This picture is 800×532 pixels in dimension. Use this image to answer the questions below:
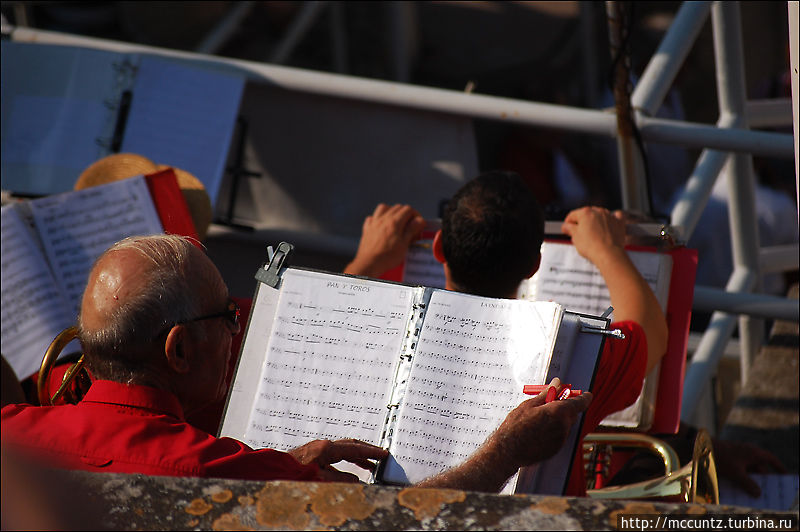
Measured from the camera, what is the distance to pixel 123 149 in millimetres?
3287

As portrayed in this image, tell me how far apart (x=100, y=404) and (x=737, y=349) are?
3.62m

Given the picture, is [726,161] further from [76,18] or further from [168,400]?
[76,18]

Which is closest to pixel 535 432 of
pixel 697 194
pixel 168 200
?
pixel 168 200

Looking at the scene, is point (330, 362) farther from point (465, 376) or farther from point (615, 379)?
point (615, 379)

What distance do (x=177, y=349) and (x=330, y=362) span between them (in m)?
0.35

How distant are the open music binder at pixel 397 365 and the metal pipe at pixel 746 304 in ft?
5.25

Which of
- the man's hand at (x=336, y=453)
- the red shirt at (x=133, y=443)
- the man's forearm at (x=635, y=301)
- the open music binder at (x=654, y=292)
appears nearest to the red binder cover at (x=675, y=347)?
the open music binder at (x=654, y=292)

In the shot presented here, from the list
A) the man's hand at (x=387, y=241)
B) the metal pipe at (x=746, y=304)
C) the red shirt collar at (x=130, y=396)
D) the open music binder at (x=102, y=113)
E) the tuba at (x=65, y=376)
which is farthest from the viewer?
the open music binder at (x=102, y=113)

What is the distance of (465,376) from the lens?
5.67 ft

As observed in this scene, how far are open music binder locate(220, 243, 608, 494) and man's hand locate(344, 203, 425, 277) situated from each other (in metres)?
0.55

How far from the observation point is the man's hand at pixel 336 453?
164 centimetres

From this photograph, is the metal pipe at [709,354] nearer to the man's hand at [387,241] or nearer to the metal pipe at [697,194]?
the metal pipe at [697,194]

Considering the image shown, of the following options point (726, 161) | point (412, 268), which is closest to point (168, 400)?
point (412, 268)

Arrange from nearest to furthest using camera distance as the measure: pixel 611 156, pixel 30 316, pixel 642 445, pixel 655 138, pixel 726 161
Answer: pixel 642 445, pixel 30 316, pixel 655 138, pixel 726 161, pixel 611 156
